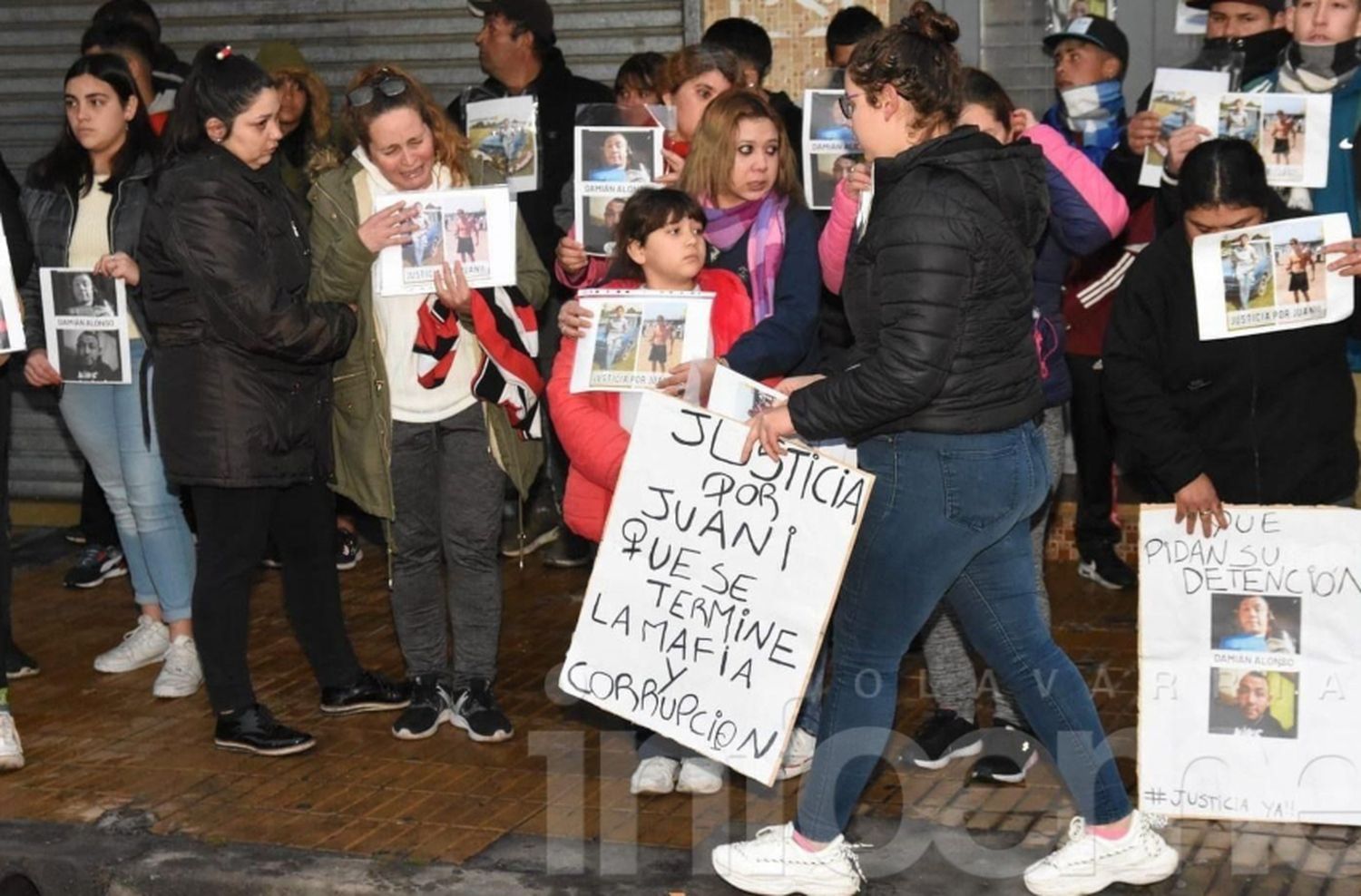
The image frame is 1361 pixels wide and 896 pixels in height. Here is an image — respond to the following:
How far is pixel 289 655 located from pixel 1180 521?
12.2ft

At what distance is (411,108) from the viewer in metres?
6.29

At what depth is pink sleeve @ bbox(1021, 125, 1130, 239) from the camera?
5840mm

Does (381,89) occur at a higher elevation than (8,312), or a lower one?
higher

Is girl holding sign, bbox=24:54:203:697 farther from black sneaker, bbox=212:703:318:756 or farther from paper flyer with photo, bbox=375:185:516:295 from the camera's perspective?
paper flyer with photo, bbox=375:185:516:295

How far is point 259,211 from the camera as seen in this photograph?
20.7 ft

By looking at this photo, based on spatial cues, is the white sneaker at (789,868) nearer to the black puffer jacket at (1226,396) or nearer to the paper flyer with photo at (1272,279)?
the black puffer jacket at (1226,396)

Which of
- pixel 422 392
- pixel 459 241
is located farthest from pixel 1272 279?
pixel 422 392

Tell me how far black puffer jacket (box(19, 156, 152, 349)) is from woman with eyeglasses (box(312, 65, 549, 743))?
0.92m

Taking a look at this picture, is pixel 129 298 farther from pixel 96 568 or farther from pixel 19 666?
pixel 96 568

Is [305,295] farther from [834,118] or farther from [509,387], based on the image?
[834,118]

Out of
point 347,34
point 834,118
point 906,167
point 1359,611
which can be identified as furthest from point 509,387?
point 347,34

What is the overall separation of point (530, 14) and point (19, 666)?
3299 millimetres

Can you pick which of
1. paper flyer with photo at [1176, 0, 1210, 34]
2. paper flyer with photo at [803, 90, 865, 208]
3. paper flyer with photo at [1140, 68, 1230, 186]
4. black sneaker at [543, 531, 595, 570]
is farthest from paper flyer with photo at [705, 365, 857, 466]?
paper flyer with photo at [1176, 0, 1210, 34]

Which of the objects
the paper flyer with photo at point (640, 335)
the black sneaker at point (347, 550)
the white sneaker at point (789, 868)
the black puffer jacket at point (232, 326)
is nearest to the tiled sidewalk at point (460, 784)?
the white sneaker at point (789, 868)
